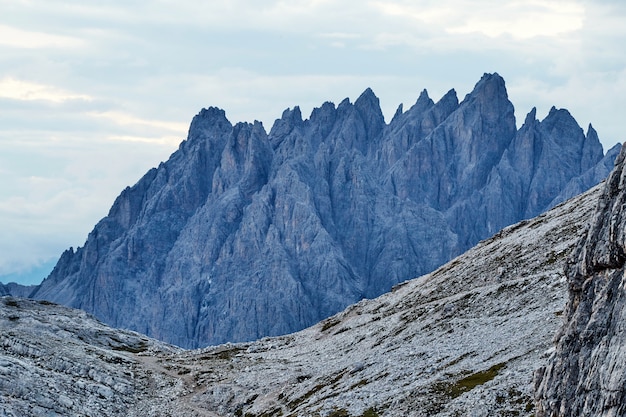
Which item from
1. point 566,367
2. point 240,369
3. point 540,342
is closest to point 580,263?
point 566,367

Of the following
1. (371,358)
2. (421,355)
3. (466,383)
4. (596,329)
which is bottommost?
(466,383)

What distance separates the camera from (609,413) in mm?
41125

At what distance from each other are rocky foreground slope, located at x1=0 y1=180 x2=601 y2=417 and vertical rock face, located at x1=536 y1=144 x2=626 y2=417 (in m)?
12.1

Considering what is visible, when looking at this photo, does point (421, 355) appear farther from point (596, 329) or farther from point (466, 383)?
point (596, 329)

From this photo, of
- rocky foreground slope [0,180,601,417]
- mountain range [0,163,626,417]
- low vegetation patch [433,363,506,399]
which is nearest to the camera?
mountain range [0,163,626,417]

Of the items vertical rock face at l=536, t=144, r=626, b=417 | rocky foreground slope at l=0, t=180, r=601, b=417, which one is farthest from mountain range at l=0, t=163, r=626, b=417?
rocky foreground slope at l=0, t=180, r=601, b=417

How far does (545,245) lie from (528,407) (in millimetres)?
51914

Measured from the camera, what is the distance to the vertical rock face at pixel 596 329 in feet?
138

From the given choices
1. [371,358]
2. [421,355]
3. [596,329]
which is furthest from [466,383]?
[596,329]

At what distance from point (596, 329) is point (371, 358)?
5182 centimetres

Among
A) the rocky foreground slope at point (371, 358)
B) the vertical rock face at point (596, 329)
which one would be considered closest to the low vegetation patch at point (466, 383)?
the rocky foreground slope at point (371, 358)

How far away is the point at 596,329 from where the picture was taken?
4422 centimetres

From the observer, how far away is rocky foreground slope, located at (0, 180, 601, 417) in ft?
238

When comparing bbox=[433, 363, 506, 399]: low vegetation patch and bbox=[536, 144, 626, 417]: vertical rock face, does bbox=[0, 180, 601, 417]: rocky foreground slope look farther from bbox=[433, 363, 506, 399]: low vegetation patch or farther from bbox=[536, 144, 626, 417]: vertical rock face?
bbox=[536, 144, 626, 417]: vertical rock face
